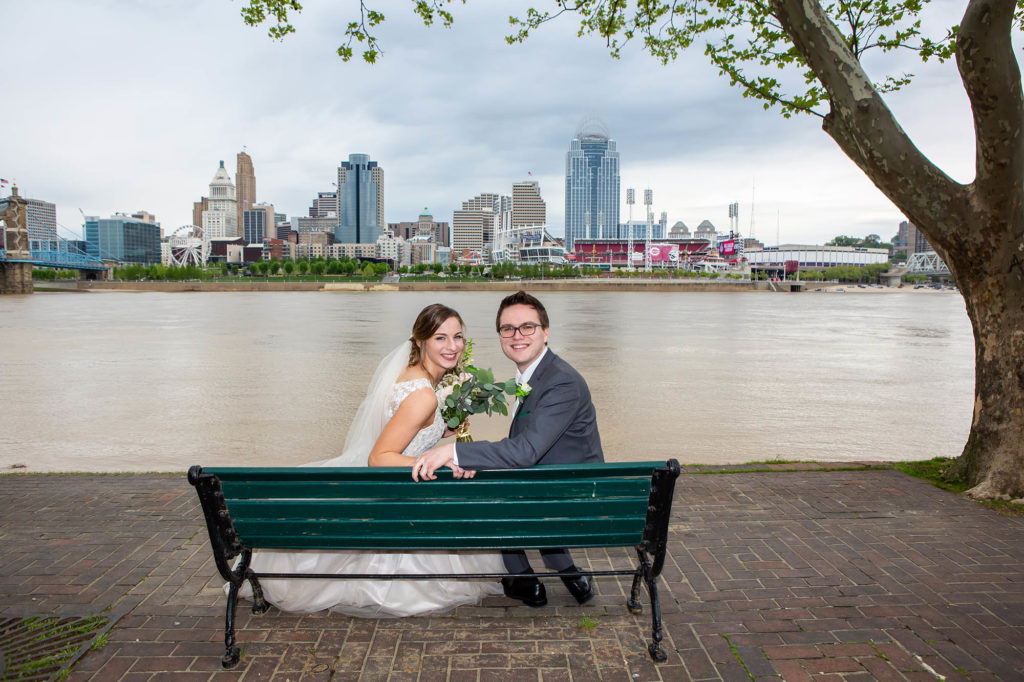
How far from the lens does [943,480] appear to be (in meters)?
5.14

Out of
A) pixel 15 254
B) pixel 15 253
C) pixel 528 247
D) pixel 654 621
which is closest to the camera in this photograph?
pixel 654 621

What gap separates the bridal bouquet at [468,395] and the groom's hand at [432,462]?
1.34 ft

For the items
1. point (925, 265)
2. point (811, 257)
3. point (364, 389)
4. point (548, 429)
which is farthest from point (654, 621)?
point (811, 257)

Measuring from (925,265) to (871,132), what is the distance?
177121 mm

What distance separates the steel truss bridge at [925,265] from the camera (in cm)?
14725

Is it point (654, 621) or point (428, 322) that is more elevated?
point (428, 322)

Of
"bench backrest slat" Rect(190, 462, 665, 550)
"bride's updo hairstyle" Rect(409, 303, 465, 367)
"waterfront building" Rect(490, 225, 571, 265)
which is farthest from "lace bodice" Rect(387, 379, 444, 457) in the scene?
"waterfront building" Rect(490, 225, 571, 265)

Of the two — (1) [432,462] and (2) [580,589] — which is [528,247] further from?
(1) [432,462]

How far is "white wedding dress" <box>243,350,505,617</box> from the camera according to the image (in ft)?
9.75

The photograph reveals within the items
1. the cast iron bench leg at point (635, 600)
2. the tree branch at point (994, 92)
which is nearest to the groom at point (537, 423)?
the cast iron bench leg at point (635, 600)

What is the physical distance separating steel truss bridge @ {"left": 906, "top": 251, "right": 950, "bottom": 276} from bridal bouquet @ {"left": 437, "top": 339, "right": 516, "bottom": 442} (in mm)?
171065

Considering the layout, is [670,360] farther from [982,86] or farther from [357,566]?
[357,566]

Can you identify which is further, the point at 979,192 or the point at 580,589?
the point at 979,192

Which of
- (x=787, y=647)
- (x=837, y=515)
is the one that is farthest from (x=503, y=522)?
(x=837, y=515)
